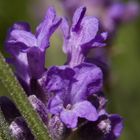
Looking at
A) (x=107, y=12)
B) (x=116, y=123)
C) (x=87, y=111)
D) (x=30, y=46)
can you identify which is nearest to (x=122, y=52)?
(x=107, y=12)

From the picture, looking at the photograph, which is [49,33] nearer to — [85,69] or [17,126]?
[85,69]

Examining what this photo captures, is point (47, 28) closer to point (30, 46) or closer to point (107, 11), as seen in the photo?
point (30, 46)

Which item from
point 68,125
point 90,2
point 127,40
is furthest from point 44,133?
point 127,40

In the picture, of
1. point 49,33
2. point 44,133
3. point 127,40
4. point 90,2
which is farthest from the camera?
point 127,40

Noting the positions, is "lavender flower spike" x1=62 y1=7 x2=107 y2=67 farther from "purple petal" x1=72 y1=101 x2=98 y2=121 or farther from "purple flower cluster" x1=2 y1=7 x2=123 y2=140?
"purple petal" x1=72 y1=101 x2=98 y2=121

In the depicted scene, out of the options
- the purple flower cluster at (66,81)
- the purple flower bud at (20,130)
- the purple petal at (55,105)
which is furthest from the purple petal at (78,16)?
the purple flower bud at (20,130)

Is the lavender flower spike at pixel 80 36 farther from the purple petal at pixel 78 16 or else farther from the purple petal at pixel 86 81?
the purple petal at pixel 86 81

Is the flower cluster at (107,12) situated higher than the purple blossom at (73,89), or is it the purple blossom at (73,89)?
the purple blossom at (73,89)
